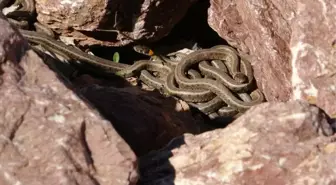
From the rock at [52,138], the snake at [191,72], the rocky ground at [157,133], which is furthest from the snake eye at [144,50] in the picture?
the rock at [52,138]

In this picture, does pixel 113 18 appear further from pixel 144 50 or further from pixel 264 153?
pixel 264 153

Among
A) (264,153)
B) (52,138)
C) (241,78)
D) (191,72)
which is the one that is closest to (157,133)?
(264,153)

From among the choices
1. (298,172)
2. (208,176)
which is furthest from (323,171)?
(208,176)

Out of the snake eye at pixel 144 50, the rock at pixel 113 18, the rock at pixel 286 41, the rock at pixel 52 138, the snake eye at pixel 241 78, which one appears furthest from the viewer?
the snake eye at pixel 144 50

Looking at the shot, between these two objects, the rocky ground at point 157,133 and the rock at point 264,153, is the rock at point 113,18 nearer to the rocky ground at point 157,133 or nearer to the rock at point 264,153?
the rocky ground at point 157,133

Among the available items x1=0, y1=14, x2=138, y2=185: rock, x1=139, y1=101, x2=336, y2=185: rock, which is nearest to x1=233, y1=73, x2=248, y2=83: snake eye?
x1=139, y1=101, x2=336, y2=185: rock

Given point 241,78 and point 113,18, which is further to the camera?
point 241,78
